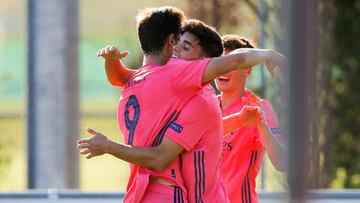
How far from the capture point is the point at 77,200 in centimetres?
738

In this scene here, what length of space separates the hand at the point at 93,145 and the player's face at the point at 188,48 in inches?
26.9

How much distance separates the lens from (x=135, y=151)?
4449mm

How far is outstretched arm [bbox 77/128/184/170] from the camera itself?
14.2 feet

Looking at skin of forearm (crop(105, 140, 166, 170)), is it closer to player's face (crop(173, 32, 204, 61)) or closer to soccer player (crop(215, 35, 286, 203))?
player's face (crop(173, 32, 204, 61))

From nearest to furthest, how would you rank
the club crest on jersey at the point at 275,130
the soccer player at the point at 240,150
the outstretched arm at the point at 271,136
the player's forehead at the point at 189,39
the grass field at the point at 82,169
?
the player's forehead at the point at 189,39
the outstretched arm at the point at 271,136
the club crest on jersey at the point at 275,130
the soccer player at the point at 240,150
the grass field at the point at 82,169

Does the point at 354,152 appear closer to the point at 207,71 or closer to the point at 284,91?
the point at 207,71

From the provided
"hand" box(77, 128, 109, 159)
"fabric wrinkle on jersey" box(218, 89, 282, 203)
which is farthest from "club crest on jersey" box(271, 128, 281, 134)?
"hand" box(77, 128, 109, 159)

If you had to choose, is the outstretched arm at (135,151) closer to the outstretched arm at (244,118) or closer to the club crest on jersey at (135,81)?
the club crest on jersey at (135,81)

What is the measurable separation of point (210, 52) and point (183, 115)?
18.8 inches

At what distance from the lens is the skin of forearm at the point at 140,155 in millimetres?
4414

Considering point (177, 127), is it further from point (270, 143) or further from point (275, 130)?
point (275, 130)

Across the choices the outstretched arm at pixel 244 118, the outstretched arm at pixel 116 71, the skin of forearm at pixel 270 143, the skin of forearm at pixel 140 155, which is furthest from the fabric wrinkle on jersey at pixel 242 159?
the skin of forearm at pixel 140 155

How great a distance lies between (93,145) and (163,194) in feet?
1.29

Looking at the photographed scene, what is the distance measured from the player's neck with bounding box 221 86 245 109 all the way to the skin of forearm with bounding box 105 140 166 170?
44.6 inches
